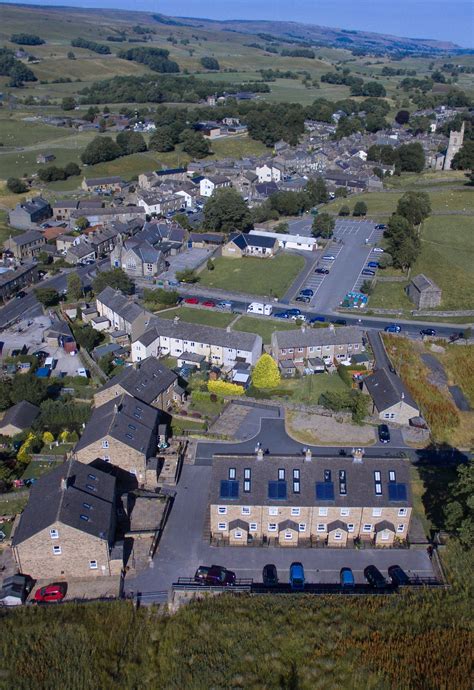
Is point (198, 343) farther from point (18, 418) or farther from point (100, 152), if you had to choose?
point (100, 152)

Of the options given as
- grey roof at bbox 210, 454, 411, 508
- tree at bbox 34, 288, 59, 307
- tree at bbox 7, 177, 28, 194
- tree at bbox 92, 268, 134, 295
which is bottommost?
tree at bbox 7, 177, 28, 194

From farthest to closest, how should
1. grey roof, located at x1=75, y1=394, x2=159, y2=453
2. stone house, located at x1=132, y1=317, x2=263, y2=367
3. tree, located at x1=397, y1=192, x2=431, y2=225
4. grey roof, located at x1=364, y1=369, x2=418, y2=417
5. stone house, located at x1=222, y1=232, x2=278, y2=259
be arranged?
tree, located at x1=397, y1=192, x2=431, y2=225
stone house, located at x1=222, y1=232, x2=278, y2=259
stone house, located at x1=132, y1=317, x2=263, y2=367
grey roof, located at x1=364, y1=369, x2=418, y2=417
grey roof, located at x1=75, y1=394, x2=159, y2=453

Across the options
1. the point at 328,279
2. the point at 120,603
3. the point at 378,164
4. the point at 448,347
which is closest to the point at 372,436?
the point at 448,347

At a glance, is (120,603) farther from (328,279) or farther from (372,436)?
(328,279)

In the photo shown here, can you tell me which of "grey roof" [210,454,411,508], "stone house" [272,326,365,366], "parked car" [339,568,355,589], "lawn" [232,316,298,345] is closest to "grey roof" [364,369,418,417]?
"stone house" [272,326,365,366]

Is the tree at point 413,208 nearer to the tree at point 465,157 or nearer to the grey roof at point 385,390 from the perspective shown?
the tree at point 465,157

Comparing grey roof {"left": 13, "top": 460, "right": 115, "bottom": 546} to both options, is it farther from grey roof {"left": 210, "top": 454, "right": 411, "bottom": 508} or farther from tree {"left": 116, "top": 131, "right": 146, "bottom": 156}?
tree {"left": 116, "top": 131, "right": 146, "bottom": 156}
